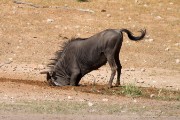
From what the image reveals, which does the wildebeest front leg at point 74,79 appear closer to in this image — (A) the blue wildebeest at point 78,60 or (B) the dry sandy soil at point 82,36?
(A) the blue wildebeest at point 78,60

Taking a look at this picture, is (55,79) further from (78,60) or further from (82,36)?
(82,36)

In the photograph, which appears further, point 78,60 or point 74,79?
point 78,60

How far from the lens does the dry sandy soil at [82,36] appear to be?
12.1m

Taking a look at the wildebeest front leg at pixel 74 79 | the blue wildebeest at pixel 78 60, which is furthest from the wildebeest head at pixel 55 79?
the wildebeest front leg at pixel 74 79

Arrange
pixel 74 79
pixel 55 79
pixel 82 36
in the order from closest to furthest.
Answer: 1. pixel 74 79
2. pixel 55 79
3. pixel 82 36

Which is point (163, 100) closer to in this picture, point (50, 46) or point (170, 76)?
point (170, 76)

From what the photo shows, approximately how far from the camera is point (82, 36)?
22.1 meters

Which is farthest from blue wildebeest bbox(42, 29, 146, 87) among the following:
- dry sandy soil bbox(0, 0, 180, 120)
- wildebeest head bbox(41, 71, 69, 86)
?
dry sandy soil bbox(0, 0, 180, 120)

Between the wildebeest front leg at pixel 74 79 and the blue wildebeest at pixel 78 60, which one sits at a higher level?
the blue wildebeest at pixel 78 60

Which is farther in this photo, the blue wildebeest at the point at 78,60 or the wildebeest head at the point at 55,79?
the wildebeest head at the point at 55,79

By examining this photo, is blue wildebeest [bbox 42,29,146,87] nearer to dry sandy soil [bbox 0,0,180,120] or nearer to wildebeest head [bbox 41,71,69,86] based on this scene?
wildebeest head [bbox 41,71,69,86]

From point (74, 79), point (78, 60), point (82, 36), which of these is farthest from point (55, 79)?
point (82, 36)

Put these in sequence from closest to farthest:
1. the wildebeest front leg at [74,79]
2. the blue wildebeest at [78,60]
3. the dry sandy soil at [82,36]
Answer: the dry sandy soil at [82,36], the blue wildebeest at [78,60], the wildebeest front leg at [74,79]

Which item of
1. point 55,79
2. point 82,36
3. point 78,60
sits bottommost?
point 82,36
